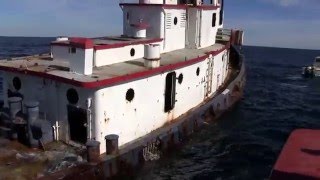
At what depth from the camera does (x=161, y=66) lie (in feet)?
46.5

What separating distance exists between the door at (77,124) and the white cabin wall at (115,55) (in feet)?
8.00

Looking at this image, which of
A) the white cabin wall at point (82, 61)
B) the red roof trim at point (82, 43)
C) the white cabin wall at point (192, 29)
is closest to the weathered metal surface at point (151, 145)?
the white cabin wall at point (82, 61)

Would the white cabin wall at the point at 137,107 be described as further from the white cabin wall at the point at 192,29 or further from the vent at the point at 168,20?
the white cabin wall at the point at 192,29

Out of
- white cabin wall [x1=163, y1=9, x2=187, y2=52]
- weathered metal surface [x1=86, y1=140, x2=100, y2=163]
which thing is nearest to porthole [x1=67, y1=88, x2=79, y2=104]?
weathered metal surface [x1=86, y1=140, x2=100, y2=163]

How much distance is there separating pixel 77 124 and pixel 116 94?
171cm

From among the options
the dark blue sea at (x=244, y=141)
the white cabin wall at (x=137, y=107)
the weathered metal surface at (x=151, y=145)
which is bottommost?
the dark blue sea at (x=244, y=141)

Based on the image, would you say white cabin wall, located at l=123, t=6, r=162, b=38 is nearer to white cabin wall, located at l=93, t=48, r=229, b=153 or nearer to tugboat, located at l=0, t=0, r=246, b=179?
tugboat, located at l=0, t=0, r=246, b=179

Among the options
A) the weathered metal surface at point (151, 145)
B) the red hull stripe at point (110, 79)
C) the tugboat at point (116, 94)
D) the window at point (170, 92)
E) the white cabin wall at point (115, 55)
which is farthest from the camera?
the window at point (170, 92)

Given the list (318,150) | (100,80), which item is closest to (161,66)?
(100,80)

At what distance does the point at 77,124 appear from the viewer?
478 inches

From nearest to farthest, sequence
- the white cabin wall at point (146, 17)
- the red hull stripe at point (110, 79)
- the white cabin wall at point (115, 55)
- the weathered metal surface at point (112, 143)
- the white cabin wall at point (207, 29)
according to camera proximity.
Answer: the red hull stripe at point (110, 79), the weathered metal surface at point (112, 143), the white cabin wall at point (115, 55), the white cabin wall at point (146, 17), the white cabin wall at point (207, 29)

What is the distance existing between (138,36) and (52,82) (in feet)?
19.8

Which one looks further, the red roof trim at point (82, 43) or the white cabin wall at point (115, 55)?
the white cabin wall at point (115, 55)

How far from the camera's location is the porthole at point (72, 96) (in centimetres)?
1184
